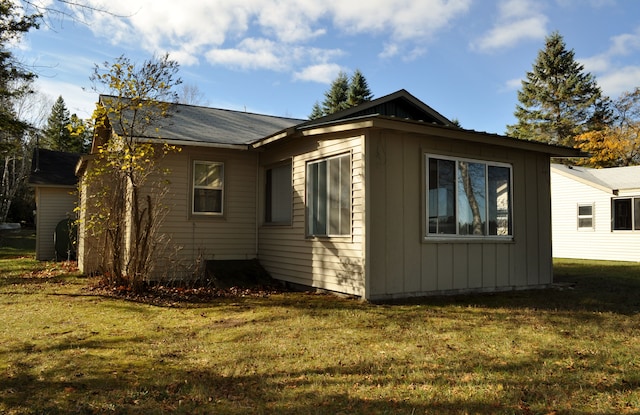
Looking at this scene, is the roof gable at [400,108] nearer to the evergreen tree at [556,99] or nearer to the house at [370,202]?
the house at [370,202]

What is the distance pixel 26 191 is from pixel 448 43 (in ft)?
125

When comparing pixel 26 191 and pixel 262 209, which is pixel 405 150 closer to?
pixel 262 209

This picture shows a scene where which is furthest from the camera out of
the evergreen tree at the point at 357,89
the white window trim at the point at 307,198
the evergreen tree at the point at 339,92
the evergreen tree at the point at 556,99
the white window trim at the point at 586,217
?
the evergreen tree at the point at 339,92

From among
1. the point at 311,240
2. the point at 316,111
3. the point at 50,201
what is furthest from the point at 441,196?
the point at 316,111

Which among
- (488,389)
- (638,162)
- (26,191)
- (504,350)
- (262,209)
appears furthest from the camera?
(26,191)

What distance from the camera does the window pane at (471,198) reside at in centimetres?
871

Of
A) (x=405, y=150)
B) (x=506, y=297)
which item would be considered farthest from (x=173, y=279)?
(x=506, y=297)

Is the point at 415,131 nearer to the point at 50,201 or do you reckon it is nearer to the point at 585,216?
the point at 50,201

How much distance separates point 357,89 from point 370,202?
1208 inches

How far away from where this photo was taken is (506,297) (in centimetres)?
859

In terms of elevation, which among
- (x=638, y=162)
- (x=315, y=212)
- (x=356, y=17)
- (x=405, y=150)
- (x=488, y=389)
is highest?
(x=356, y=17)

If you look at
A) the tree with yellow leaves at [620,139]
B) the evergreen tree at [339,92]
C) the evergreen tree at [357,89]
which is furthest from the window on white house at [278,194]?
the tree with yellow leaves at [620,139]

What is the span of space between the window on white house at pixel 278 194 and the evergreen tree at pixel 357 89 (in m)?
27.0

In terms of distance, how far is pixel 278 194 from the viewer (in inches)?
419
